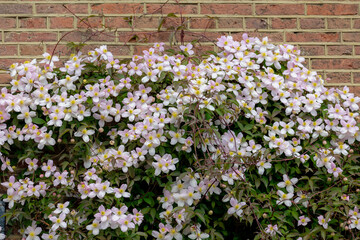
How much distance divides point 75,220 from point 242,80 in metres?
1.26

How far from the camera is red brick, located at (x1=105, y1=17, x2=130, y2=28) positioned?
3424 mm

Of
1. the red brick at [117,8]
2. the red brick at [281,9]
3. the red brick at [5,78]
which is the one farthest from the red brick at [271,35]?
the red brick at [5,78]

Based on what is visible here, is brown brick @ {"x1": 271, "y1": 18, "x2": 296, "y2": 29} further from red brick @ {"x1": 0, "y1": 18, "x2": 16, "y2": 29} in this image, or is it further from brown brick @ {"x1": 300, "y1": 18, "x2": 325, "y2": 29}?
red brick @ {"x1": 0, "y1": 18, "x2": 16, "y2": 29}

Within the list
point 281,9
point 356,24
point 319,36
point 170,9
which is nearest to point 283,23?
point 281,9

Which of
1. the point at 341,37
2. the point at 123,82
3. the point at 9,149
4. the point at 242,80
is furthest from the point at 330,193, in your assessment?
the point at 9,149

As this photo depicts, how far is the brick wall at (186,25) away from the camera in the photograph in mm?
3387

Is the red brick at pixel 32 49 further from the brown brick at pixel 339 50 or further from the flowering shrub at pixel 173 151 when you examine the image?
the brown brick at pixel 339 50

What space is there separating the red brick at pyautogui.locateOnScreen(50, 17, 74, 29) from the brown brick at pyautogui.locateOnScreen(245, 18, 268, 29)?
113 centimetres

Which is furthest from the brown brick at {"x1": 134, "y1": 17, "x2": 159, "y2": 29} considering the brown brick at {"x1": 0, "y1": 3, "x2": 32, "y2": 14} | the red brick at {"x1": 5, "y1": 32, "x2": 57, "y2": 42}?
the brown brick at {"x1": 0, "y1": 3, "x2": 32, "y2": 14}

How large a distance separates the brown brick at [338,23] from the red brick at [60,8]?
1595mm

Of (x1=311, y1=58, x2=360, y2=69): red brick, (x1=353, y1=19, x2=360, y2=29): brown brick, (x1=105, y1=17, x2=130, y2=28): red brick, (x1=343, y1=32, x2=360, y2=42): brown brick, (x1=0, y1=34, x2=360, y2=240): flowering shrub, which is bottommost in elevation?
(x1=0, y1=34, x2=360, y2=240): flowering shrub

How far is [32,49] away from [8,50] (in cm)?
15

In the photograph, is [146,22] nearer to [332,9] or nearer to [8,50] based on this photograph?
[8,50]

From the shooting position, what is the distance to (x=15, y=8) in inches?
134
